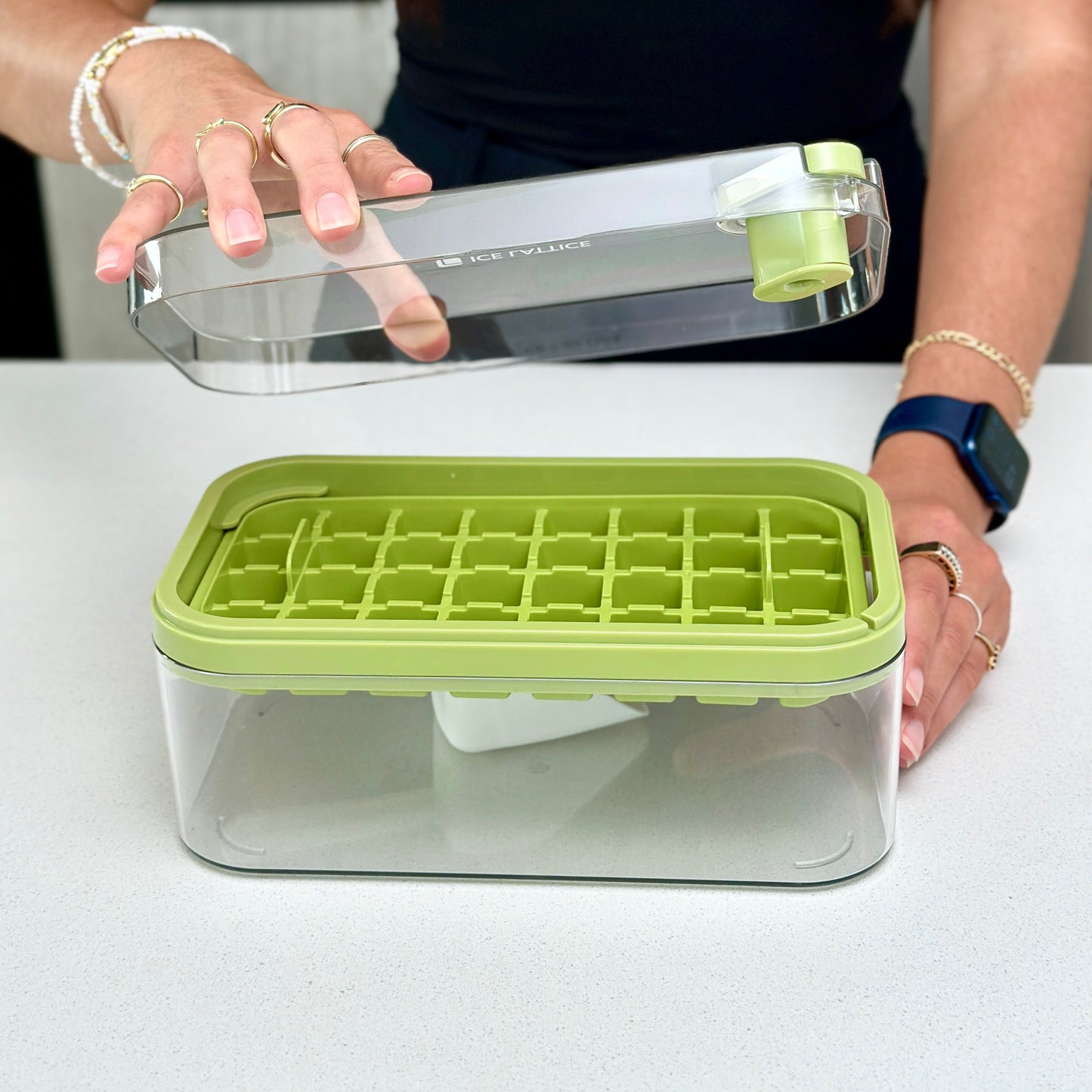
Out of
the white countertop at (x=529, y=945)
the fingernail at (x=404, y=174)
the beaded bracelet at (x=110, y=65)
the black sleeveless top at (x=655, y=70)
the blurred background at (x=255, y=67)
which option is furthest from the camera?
the blurred background at (x=255, y=67)

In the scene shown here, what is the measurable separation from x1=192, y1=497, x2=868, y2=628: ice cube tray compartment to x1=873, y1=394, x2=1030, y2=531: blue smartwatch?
7.5 inches

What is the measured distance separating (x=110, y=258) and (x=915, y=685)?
41 centimetres

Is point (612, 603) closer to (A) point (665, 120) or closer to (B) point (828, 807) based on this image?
(B) point (828, 807)

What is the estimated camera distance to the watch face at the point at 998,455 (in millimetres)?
749

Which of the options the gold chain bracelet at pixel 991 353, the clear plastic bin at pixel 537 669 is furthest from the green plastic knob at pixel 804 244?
the gold chain bracelet at pixel 991 353

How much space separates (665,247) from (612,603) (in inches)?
6.7

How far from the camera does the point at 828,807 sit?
1.82ft

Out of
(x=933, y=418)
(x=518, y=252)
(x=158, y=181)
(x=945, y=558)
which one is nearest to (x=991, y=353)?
(x=933, y=418)

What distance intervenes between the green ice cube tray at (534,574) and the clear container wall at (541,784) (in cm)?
2

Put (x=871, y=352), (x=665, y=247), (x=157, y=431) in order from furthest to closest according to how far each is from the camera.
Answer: (x=871, y=352)
(x=157, y=431)
(x=665, y=247)

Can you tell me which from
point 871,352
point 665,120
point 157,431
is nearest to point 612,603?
point 157,431

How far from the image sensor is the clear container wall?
1.76ft

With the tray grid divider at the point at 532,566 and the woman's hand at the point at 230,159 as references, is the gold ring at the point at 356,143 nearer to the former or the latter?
the woman's hand at the point at 230,159

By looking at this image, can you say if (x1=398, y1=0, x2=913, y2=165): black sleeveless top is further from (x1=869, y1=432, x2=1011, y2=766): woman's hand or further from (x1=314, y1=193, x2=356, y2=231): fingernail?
(x1=314, y1=193, x2=356, y2=231): fingernail
